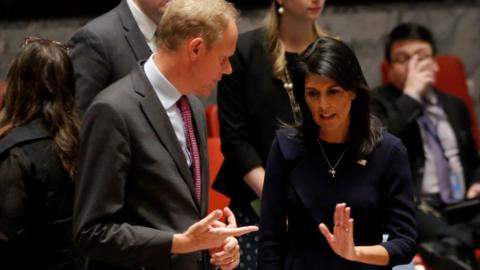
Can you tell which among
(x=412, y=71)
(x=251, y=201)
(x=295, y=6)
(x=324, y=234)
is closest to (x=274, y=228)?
(x=324, y=234)

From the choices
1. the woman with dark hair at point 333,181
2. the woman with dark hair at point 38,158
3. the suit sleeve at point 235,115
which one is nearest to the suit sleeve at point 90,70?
the woman with dark hair at point 38,158

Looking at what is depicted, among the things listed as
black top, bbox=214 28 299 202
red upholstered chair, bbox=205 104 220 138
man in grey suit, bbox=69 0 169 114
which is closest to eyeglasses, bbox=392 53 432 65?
red upholstered chair, bbox=205 104 220 138

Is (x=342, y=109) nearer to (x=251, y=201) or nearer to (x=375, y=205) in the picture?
(x=375, y=205)

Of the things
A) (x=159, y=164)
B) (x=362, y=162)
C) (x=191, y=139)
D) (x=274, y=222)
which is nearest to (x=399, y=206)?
(x=362, y=162)

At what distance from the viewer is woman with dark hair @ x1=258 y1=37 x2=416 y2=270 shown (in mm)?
2740

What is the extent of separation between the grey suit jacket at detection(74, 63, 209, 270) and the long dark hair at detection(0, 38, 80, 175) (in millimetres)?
396

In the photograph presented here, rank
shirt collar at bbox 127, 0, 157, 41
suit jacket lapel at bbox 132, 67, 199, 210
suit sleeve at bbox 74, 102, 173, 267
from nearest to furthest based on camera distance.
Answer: suit sleeve at bbox 74, 102, 173, 267 < suit jacket lapel at bbox 132, 67, 199, 210 < shirt collar at bbox 127, 0, 157, 41

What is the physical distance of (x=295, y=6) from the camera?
140 inches

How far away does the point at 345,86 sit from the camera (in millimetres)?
2770

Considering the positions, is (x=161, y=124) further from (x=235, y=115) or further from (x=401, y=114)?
(x=401, y=114)

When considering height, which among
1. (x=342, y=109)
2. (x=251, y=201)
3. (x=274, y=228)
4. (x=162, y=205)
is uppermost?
(x=342, y=109)

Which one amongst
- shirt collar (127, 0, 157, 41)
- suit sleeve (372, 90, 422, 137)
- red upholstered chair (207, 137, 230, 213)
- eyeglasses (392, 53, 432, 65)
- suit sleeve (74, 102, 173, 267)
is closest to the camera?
suit sleeve (74, 102, 173, 267)

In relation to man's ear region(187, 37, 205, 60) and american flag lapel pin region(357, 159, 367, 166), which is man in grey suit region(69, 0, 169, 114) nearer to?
man's ear region(187, 37, 205, 60)

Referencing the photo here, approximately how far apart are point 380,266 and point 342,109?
0.49m
